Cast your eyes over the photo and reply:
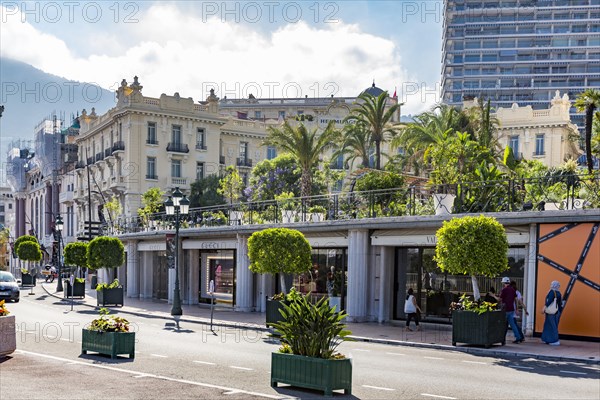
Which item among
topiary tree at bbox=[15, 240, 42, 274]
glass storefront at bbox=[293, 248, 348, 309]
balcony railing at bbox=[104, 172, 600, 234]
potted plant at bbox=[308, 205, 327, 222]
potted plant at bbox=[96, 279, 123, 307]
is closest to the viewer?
balcony railing at bbox=[104, 172, 600, 234]

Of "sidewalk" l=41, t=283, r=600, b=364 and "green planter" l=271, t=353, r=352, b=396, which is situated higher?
"green planter" l=271, t=353, r=352, b=396

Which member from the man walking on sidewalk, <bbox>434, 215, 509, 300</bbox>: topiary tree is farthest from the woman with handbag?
<bbox>434, 215, 509, 300</bbox>: topiary tree

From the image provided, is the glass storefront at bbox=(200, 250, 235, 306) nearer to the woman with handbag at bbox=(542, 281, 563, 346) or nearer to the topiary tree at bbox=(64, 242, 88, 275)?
the topiary tree at bbox=(64, 242, 88, 275)

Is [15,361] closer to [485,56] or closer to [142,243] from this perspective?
[142,243]

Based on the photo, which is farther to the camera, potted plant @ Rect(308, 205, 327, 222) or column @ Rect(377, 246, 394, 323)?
potted plant @ Rect(308, 205, 327, 222)

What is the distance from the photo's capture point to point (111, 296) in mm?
38344

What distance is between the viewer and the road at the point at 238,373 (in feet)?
43.4

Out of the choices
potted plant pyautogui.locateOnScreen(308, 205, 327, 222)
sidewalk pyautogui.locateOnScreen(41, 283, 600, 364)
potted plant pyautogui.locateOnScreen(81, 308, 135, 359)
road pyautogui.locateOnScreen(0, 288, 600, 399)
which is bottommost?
sidewalk pyautogui.locateOnScreen(41, 283, 600, 364)

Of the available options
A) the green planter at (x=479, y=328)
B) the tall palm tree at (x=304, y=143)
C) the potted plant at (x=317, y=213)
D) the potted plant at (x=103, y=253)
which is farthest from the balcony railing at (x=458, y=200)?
the tall palm tree at (x=304, y=143)

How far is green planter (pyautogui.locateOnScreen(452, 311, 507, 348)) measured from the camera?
2066cm

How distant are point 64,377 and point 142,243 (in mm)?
31977

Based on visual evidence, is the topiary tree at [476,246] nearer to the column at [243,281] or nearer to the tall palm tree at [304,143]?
the column at [243,281]

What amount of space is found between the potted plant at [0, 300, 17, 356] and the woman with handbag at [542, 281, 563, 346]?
1374 centimetres

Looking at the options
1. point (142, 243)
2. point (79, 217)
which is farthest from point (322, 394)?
point (79, 217)
